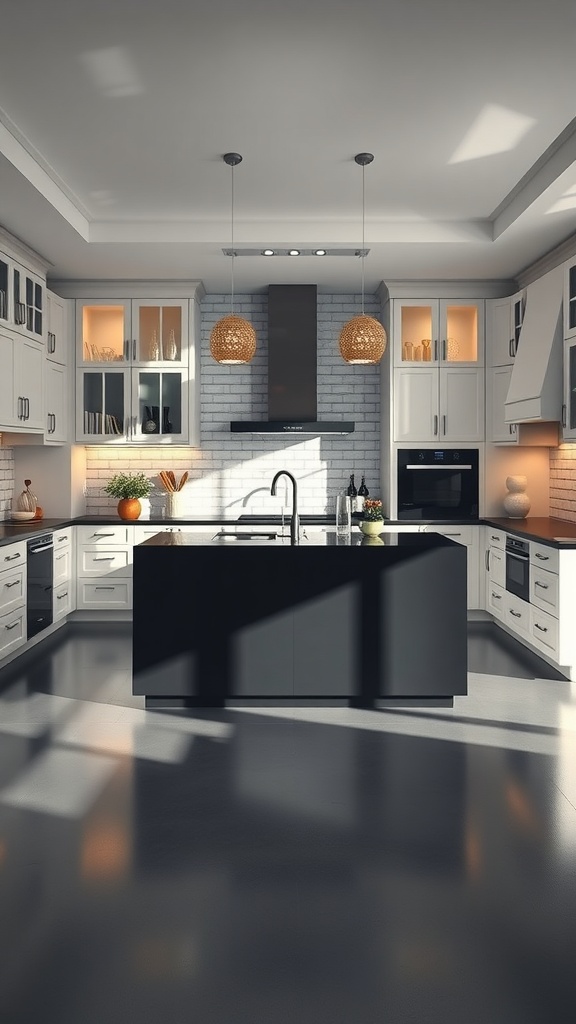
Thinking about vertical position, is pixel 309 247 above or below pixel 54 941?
above

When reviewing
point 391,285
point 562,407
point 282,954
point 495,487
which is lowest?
point 282,954

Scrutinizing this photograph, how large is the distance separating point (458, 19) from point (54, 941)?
11.9 ft

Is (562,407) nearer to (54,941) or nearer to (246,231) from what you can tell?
(246,231)


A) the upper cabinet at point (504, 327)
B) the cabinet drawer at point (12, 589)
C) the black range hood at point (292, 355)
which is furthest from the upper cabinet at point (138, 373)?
the upper cabinet at point (504, 327)

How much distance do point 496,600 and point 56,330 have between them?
4.33 metres

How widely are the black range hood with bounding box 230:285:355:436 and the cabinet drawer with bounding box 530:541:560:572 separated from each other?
2.18 metres

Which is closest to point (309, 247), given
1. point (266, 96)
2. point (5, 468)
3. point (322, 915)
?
point (266, 96)

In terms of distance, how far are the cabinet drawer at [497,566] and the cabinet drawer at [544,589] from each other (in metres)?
0.75

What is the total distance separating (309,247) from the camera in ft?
19.9

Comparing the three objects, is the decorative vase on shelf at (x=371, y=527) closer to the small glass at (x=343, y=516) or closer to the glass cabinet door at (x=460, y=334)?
the small glass at (x=343, y=516)

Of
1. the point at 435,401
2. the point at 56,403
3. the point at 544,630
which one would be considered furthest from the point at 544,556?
the point at 56,403

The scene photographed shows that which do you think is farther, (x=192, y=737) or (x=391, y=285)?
(x=391, y=285)

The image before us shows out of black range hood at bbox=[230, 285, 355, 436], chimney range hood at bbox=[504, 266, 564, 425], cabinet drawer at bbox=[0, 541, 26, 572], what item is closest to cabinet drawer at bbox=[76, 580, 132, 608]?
cabinet drawer at bbox=[0, 541, 26, 572]

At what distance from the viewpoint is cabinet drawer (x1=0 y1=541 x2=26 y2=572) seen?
5.33 meters
